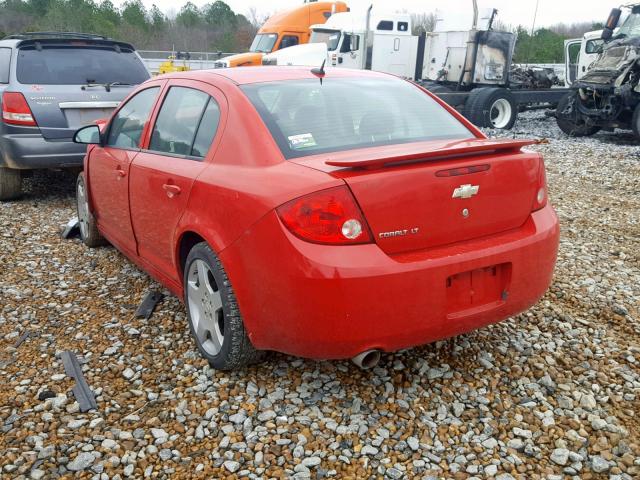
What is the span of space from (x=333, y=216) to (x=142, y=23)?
209ft

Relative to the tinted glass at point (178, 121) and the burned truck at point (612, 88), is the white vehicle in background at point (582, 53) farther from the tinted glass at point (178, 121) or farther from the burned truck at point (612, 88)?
the tinted glass at point (178, 121)

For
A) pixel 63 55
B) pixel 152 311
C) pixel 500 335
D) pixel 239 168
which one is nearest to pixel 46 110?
pixel 63 55

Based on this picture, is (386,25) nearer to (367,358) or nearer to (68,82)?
(68,82)

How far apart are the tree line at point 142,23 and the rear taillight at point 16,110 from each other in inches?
1896

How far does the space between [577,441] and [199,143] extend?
7.91 feet

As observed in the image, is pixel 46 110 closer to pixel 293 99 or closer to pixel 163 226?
pixel 163 226

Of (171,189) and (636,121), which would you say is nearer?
(171,189)

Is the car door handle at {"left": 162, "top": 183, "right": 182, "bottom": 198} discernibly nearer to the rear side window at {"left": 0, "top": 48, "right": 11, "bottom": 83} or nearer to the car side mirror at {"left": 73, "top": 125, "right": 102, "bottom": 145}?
the car side mirror at {"left": 73, "top": 125, "right": 102, "bottom": 145}

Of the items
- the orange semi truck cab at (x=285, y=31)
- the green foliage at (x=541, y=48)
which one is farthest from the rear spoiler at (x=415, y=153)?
the green foliage at (x=541, y=48)

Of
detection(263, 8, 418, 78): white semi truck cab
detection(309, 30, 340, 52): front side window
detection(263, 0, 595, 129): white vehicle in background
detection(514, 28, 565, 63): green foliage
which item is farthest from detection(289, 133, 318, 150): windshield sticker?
detection(514, 28, 565, 63): green foliage

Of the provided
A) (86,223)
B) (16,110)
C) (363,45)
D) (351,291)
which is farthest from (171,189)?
(363,45)

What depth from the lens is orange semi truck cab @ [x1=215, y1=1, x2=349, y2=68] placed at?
1786 cm

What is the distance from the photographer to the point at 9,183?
6855mm

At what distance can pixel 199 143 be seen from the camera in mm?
3182
